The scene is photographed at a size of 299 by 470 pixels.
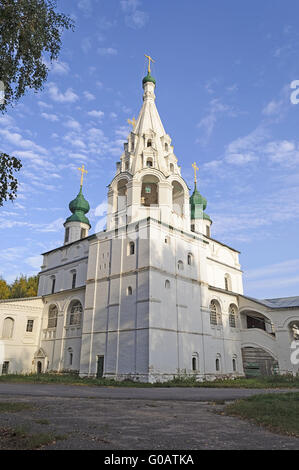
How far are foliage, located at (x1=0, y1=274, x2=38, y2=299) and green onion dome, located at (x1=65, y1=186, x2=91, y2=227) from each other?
1297 cm

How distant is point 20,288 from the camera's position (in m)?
44.5

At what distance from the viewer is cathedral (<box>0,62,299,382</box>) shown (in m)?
21.7

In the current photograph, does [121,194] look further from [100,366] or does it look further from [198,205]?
[100,366]

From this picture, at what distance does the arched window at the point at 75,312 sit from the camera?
2766 cm

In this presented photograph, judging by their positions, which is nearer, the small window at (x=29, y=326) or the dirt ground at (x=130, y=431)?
the dirt ground at (x=130, y=431)

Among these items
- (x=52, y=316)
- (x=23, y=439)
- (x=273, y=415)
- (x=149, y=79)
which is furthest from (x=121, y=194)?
(x=23, y=439)

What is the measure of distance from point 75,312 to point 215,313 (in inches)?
440

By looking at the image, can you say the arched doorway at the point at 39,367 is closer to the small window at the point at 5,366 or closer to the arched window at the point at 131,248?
the small window at the point at 5,366

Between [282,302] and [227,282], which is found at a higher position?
[227,282]

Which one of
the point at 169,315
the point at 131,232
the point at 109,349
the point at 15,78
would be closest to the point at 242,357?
the point at 169,315

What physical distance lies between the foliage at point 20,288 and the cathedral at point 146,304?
10835 millimetres

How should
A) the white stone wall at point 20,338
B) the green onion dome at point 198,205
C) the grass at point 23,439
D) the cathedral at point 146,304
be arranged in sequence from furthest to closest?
the green onion dome at point 198,205, the white stone wall at point 20,338, the cathedral at point 146,304, the grass at point 23,439

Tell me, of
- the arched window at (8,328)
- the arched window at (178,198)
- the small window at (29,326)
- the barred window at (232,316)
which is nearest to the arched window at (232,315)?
the barred window at (232,316)

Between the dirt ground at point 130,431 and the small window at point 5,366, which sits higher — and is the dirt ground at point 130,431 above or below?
below
